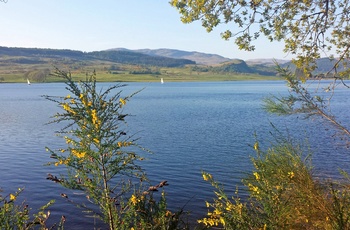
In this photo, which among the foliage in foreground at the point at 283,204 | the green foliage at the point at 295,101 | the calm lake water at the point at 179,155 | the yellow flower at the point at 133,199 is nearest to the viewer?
the foliage in foreground at the point at 283,204

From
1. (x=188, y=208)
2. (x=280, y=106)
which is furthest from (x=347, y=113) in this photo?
(x=280, y=106)

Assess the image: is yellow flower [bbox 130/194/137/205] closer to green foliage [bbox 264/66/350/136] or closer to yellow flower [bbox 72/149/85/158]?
yellow flower [bbox 72/149/85/158]

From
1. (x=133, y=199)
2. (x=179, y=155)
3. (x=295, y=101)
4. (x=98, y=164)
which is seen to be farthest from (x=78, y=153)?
(x=179, y=155)

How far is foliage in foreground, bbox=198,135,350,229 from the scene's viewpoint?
6020 millimetres

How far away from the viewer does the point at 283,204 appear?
20.7ft

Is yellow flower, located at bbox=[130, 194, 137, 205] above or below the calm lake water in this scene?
above

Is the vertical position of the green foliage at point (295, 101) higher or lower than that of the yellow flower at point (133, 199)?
higher

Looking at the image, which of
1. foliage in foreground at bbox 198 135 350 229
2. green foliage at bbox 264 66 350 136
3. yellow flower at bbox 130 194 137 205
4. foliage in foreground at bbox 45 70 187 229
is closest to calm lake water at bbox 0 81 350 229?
green foliage at bbox 264 66 350 136

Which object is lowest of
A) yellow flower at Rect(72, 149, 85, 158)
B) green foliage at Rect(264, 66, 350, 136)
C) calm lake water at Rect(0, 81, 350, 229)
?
calm lake water at Rect(0, 81, 350, 229)

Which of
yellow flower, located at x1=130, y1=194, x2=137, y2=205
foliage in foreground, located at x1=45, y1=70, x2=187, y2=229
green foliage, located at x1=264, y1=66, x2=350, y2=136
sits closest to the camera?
yellow flower, located at x1=130, y1=194, x2=137, y2=205

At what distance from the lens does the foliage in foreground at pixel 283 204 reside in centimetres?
602

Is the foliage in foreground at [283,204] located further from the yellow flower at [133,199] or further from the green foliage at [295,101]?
the yellow flower at [133,199]

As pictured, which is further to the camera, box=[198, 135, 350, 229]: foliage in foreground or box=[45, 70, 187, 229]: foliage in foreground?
box=[45, 70, 187, 229]: foliage in foreground

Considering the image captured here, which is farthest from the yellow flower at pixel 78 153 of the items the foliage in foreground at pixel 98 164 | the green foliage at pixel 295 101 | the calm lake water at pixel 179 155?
the green foliage at pixel 295 101
